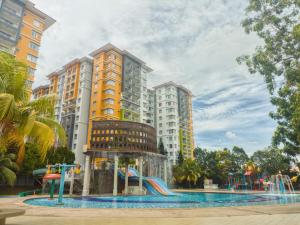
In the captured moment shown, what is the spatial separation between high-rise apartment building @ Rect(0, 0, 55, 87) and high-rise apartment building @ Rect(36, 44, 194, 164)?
11823 mm

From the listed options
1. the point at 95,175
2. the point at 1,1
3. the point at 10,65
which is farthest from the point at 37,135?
the point at 1,1

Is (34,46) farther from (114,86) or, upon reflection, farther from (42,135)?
(42,135)

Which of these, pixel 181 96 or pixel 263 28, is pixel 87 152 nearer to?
pixel 263 28

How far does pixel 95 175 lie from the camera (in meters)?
32.5

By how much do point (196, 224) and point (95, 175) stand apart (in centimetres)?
2775

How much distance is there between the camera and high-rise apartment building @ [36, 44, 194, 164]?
57.8 m

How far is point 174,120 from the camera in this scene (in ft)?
262

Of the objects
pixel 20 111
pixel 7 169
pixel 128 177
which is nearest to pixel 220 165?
pixel 128 177

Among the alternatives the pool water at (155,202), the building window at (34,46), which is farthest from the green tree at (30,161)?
the building window at (34,46)

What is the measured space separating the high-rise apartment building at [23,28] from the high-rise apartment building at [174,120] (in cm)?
4630

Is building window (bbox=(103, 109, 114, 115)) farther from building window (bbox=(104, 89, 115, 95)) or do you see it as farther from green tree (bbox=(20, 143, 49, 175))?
green tree (bbox=(20, 143, 49, 175))

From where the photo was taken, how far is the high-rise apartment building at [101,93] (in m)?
57.8

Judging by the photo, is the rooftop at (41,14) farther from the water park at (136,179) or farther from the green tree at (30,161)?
the green tree at (30,161)

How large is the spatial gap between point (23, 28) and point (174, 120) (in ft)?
175
